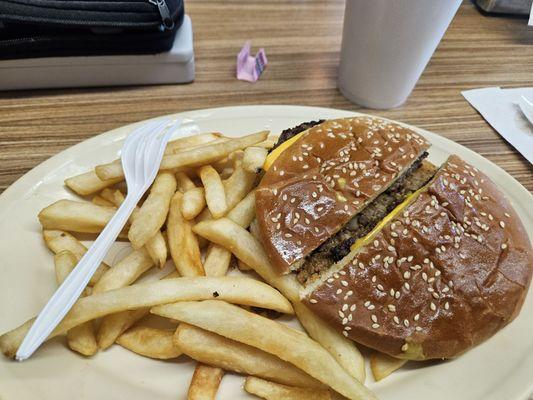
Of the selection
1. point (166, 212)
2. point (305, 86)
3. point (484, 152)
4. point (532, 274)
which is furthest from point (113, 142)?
point (484, 152)

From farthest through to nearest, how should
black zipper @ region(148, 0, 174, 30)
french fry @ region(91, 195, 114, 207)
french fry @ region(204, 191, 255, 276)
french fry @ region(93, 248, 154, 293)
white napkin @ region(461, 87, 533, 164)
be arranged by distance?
white napkin @ region(461, 87, 533, 164) → black zipper @ region(148, 0, 174, 30) → french fry @ region(91, 195, 114, 207) → french fry @ region(204, 191, 255, 276) → french fry @ region(93, 248, 154, 293)

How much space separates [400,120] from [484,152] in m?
0.56

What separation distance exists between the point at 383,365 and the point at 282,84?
2.18 metres

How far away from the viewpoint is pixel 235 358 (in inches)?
52.9

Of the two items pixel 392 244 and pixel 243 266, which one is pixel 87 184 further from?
pixel 392 244

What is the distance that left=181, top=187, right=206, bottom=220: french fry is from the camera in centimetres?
163

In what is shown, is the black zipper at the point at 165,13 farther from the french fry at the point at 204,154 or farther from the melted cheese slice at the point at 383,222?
the melted cheese slice at the point at 383,222

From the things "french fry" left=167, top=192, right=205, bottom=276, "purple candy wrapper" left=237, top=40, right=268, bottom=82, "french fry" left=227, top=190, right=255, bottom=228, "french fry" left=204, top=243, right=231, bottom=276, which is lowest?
"purple candy wrapper" left=237, top=40, right=268, bottom=82

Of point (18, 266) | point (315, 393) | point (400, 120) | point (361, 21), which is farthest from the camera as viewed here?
point (400, 120)

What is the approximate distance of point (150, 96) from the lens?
279 centimetres

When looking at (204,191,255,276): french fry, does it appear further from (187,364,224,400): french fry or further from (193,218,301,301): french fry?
(187,364,224,400): french fry

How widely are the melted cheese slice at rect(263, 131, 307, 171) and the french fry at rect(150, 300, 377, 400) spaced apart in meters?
0.65

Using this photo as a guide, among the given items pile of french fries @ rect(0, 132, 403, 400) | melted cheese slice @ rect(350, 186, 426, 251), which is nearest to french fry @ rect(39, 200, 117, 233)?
pile of french fries @ rect(0, 132, 403, 400)

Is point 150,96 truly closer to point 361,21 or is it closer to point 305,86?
point 305,86
